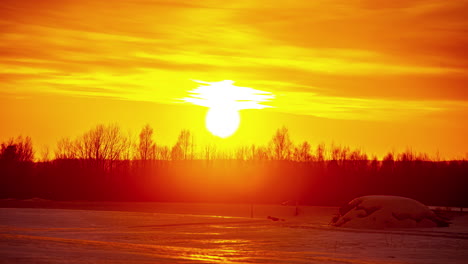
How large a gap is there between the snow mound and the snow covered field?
1.13 metres

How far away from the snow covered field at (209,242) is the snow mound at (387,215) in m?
1.13

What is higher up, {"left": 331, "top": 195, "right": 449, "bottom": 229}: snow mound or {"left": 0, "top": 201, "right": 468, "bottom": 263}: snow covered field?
{"left": 331, "top": 195, "right": 449, "bottom": 229}: snow mound

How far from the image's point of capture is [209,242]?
64.7 ft

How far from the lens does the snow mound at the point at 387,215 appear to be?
27062 mm

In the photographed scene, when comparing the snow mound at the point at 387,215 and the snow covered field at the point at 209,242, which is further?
the snow mound at the point at 387,215

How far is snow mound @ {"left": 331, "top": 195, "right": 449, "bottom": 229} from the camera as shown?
88.8 feet

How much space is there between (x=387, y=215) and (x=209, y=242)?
414 inches

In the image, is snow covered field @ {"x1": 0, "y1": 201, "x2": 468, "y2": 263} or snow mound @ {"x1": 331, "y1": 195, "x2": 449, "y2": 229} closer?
snow covered field @ {"x1": 0, "y1": 201, "x2": 468, "y2": 263}

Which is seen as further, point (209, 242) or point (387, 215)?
point (387, 215)

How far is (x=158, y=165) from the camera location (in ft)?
277

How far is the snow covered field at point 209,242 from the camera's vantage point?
15.2 metres

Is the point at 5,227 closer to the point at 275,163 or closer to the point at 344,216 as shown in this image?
the point at 344,216

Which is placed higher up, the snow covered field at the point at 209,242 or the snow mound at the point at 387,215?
the snow mound at the point at 387,215

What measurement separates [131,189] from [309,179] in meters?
18.5
